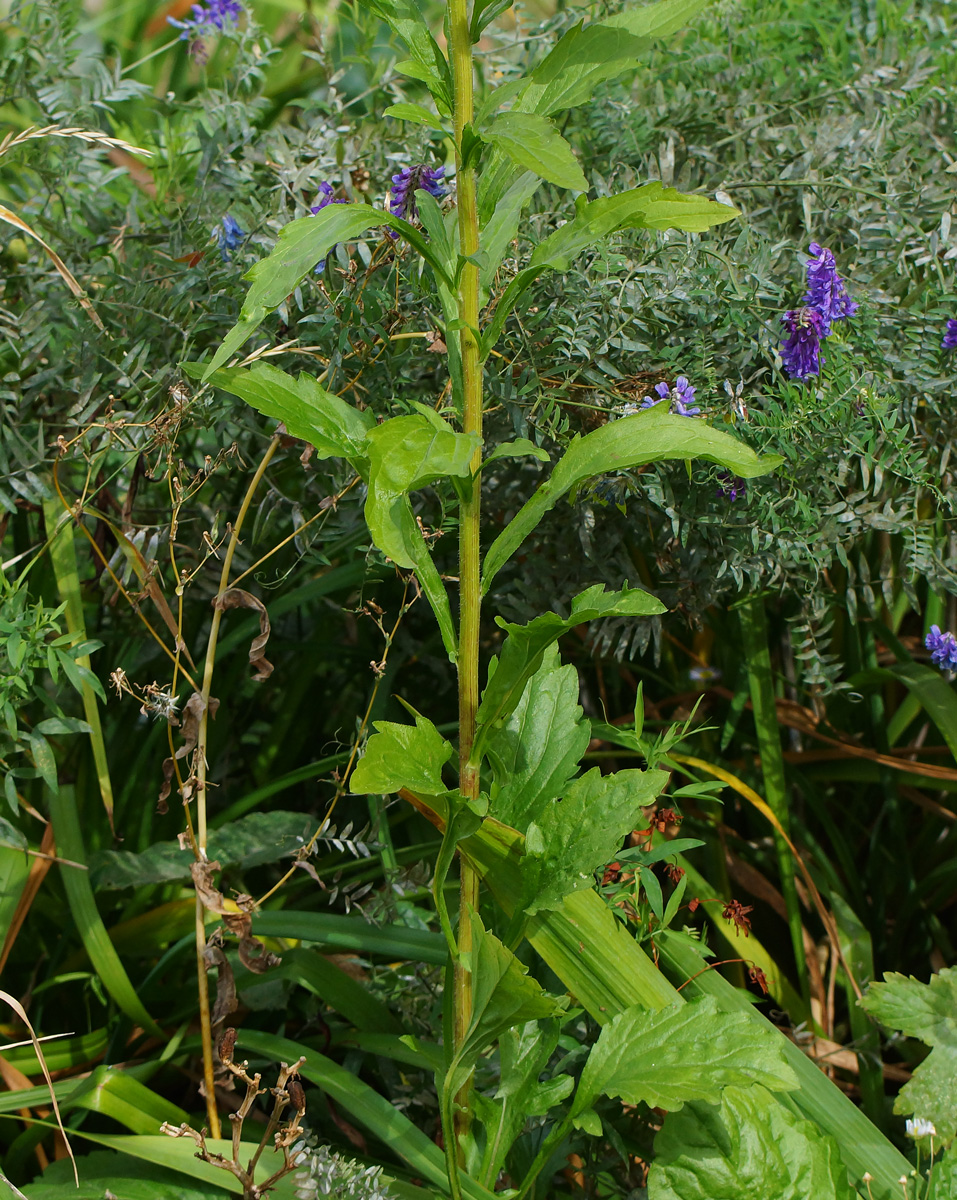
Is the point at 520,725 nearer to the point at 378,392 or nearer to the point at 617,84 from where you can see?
the point at 378,392

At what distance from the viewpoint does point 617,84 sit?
65.2 inches

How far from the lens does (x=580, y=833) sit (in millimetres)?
905

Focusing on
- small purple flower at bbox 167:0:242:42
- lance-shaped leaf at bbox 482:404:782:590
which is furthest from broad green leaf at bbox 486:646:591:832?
small purple flower at bbox 167:0:242:42

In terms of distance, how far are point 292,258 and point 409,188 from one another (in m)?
0.52

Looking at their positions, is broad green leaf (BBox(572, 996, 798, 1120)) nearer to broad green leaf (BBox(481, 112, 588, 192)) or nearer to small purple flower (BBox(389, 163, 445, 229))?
broad green leaf (BBox(481, 112, 588, 192))

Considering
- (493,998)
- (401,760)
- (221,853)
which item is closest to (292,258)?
(401,760)

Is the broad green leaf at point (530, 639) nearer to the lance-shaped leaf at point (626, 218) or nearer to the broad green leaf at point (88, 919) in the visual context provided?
the lance-shaped leaf at point (626, 218)

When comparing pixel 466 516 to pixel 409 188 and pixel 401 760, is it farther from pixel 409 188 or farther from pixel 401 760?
pixel 409 188

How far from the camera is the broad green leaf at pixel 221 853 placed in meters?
1.34

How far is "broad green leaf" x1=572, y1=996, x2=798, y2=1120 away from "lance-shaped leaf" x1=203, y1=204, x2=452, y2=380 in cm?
69

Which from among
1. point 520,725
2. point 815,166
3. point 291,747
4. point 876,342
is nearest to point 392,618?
point 291,747

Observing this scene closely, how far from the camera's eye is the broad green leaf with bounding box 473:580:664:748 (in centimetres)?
83

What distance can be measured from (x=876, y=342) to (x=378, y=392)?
2.03 feet

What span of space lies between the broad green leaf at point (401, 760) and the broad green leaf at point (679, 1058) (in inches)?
12.4
